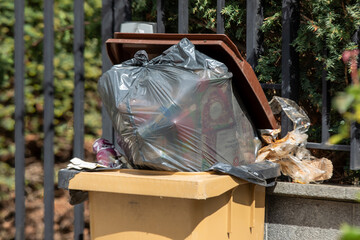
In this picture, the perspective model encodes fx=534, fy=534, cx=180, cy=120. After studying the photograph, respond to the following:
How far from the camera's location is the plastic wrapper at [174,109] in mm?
2455

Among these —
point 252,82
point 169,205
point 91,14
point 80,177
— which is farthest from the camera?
point 91,14

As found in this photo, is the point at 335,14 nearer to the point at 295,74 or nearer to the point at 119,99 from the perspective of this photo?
the point at 295,74

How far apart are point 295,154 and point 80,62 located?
1.63 m

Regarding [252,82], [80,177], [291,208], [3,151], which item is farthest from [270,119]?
[3,151]

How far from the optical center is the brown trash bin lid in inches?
105

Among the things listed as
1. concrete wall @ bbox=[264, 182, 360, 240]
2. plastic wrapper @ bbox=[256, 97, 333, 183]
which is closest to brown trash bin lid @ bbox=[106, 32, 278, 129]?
plastic wrapper @ bbox=[256, 97, 333, 183]

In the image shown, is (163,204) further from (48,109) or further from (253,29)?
(48,109)

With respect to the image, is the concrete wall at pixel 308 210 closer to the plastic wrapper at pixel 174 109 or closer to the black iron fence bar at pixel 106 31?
the plastic wrapper at pixel 174 109

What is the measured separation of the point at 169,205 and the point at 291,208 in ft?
3.35

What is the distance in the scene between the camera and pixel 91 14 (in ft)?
14.5

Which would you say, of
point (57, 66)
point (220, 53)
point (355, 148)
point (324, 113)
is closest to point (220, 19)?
point (220, 53)

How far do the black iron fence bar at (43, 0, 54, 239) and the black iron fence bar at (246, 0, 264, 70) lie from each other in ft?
4.62

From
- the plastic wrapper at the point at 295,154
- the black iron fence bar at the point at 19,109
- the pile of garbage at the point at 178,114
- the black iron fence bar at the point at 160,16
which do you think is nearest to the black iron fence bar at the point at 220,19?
the black iron fence bar at the point at 160,16

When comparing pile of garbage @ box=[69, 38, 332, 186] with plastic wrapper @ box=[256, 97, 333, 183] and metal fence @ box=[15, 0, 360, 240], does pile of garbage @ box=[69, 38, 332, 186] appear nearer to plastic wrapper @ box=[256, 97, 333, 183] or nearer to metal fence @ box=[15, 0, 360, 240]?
plastic wrapper @ box=[256, 97, 333, 183]
